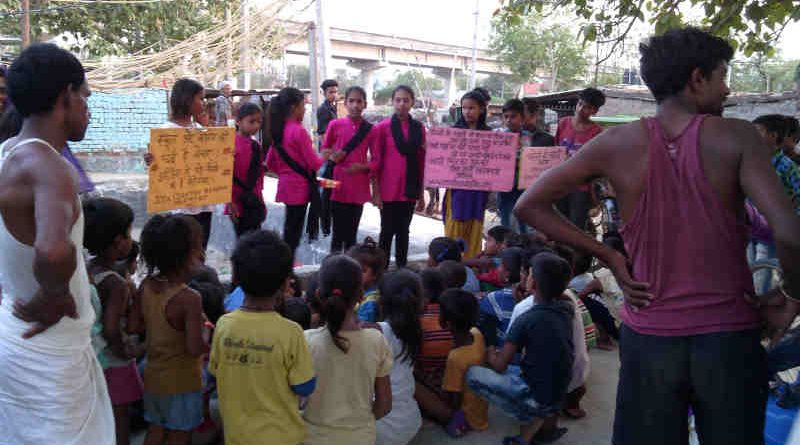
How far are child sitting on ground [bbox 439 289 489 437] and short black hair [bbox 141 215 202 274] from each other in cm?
134

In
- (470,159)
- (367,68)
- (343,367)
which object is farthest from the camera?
(367,68)

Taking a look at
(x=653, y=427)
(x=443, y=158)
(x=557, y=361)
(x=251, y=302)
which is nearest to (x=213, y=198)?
(x=443, y=158)

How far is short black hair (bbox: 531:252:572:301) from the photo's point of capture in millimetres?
3250

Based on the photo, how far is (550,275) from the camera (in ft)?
10.7

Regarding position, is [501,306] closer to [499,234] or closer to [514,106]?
[499,234]

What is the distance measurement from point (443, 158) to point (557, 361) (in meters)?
Result: 2.88

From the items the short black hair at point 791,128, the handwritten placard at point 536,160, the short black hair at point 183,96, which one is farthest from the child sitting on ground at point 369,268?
the short black hair at point 791,128

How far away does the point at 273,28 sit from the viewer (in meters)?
13.5

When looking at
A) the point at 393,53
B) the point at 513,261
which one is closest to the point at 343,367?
the point at 513,261

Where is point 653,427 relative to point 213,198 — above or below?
below

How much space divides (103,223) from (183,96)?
1993 mm

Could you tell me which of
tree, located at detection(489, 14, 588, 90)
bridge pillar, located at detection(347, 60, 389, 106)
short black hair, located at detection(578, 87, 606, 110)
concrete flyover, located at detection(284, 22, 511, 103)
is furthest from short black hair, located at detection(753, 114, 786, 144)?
bridge pillar, located at detection(347, 60, 389, 106)

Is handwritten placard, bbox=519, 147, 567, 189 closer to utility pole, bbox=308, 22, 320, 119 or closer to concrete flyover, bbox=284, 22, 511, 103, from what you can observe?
utility pole, bbox=308, 22, 320, 119

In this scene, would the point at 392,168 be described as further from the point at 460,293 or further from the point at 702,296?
the point at 702,296
